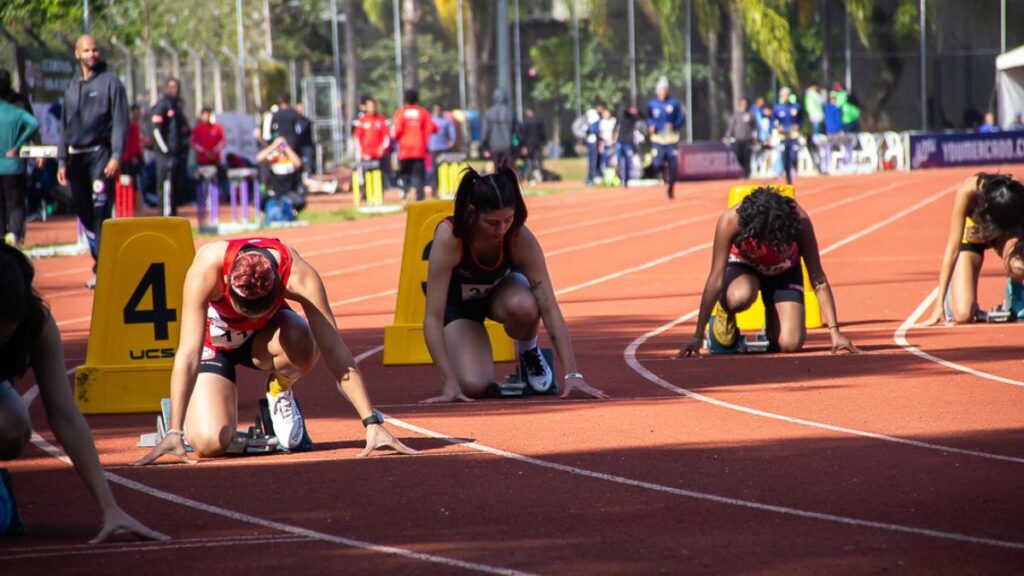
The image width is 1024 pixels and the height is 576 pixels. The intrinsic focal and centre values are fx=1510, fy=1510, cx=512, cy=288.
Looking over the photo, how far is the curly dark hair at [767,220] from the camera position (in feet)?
32.3

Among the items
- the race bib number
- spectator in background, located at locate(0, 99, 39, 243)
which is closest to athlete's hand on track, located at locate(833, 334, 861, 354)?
the race bib number

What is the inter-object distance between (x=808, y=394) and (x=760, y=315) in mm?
3112

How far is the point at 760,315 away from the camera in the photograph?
11.6 metres

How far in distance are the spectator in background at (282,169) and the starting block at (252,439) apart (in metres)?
16.5

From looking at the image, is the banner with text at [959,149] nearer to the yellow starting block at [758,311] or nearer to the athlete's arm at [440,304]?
the yellow starting block at [758,311]

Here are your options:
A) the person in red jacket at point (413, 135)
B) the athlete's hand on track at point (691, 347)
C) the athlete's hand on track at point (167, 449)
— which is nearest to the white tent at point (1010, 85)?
the person in red jacket at point (413, 135)

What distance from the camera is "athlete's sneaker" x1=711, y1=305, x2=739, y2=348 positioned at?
33.8 feet

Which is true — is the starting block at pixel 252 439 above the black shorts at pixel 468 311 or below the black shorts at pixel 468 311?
below

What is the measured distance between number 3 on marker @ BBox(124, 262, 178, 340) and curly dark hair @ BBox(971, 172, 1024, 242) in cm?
580

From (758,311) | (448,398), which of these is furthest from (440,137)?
(448,398)

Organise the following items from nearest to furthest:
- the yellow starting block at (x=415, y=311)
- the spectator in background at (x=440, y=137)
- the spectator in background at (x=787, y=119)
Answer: the yellow starting block at (x=415, y=311) → the spectator in background at (x=440, y=137) → the spectator in background at (x=787, y=119)

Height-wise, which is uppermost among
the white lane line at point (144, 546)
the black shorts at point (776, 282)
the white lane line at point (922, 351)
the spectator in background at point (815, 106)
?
the spectator in background at point (815, 106)

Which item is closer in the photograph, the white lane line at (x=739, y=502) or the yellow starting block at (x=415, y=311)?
the white lane line at (x=739, y=502)

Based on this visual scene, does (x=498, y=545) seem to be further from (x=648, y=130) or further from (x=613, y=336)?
(x=648, y=130)
